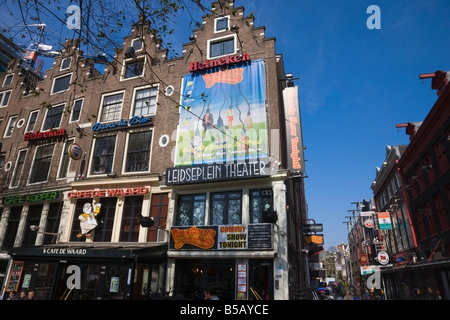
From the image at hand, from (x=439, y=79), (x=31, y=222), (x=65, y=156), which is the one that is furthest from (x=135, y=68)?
(x=439, y=79)

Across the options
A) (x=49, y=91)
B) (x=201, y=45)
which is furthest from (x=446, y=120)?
(x=49, y=91)

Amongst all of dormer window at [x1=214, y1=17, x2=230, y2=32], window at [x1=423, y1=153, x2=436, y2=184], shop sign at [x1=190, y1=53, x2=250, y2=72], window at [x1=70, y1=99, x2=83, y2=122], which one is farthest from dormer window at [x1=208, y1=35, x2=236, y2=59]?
window at [x1=423, y1=153, x2=436, y2=184]

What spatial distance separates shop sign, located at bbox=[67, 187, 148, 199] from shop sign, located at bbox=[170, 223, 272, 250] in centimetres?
369

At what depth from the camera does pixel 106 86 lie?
22.9 meters

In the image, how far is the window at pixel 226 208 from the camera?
15.9m

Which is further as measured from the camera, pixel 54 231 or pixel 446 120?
pixel 54 231

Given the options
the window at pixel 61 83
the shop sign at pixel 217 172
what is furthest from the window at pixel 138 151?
the window at pixel 61 83

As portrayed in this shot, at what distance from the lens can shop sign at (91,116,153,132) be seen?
19922mm

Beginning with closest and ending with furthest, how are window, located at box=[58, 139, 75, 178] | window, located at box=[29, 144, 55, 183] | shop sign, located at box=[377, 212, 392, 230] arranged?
window, located at box=[58, 139, 75, 178] → window, located at box=[29, 144, 55, 183] → shop sign, located at box=[377, 212, 392, 230]

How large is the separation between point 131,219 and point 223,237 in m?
6.80

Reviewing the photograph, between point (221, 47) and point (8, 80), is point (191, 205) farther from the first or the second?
point (8, 80)

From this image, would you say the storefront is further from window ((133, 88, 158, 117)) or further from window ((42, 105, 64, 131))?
window ((42, 105, 64, 131))
